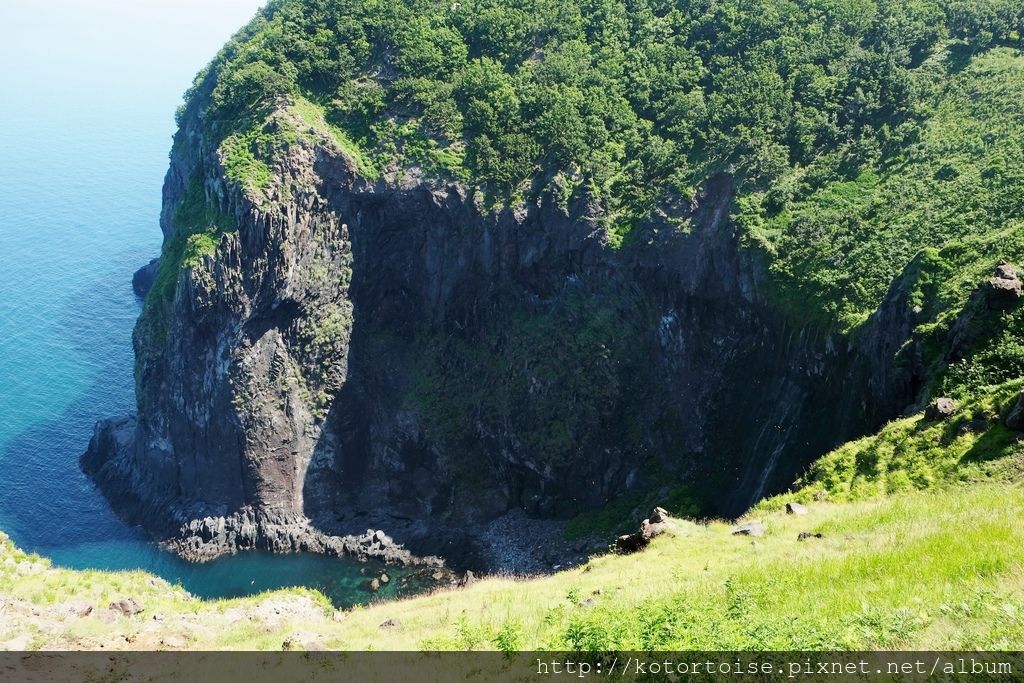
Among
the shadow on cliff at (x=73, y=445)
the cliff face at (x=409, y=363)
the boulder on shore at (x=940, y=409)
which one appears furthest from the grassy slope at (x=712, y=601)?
the shadow on cliff at (x=73, y=445)

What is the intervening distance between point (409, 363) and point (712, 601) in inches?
2115

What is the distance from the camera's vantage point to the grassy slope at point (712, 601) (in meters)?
15.1

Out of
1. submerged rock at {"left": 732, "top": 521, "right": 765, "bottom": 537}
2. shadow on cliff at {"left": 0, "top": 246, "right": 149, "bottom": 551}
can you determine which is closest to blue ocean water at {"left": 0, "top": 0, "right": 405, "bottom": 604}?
shadow on cliff at {"left": 0, "top": 246, "right": 149, "bottom": 551}

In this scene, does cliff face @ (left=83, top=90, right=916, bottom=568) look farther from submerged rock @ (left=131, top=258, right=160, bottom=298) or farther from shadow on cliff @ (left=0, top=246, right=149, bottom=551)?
submerged rock @ (left=131, top=258, right=160, bottom=298)

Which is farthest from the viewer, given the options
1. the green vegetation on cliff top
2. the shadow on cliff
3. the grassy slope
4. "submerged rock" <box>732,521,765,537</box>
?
the shadow on cliff

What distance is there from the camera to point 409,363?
230 feet

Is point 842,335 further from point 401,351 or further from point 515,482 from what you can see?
point 401,351

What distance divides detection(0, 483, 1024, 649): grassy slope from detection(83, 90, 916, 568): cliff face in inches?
1180

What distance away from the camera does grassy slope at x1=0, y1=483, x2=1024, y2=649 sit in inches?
593

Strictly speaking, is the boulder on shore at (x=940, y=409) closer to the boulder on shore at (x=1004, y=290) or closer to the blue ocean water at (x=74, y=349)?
the boulder on shore at (x=1004, y=290)

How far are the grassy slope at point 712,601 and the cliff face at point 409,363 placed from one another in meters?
30.0

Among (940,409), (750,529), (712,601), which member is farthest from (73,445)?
(940,409)

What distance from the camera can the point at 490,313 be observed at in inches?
2653

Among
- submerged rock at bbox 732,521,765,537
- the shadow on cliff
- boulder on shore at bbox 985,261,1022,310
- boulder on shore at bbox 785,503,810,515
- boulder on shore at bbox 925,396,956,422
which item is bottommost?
the shadow on cliff
